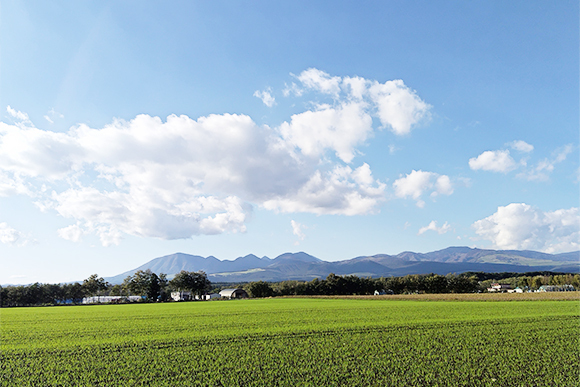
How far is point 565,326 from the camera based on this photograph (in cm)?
2348

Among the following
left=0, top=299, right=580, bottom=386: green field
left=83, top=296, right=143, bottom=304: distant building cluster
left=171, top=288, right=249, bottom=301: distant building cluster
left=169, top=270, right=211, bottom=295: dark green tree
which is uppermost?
left=0, top=299, right=580, bottom=386: green field

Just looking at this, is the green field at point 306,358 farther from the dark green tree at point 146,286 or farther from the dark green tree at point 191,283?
the dark green tree at point 191,283

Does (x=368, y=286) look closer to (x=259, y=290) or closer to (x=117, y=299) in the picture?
(x=259, y=290)

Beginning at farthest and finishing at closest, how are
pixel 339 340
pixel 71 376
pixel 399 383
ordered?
pixel 339 340 < pixel 71 376 < pixel 399 383

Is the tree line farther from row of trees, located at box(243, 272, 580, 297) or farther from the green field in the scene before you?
the green field

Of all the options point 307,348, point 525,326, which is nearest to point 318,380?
point 307,348

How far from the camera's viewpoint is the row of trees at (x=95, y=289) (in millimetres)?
121938

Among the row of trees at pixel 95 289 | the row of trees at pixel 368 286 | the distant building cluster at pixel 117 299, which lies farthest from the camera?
the row of trees at pixel 368 286

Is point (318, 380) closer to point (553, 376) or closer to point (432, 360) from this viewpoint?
point (432, 360)

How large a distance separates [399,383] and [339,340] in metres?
8.03

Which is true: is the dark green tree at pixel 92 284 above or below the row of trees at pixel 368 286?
above

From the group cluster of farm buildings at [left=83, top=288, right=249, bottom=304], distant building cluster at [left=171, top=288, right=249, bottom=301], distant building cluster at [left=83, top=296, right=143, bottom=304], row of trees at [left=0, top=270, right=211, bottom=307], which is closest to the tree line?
row of trees at [left=0, top=270, right=211, bottom=307]

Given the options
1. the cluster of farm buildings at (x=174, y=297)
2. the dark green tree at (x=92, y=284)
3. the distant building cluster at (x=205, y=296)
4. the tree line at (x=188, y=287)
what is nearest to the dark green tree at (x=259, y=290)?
the tree line at (x=188, y=287)

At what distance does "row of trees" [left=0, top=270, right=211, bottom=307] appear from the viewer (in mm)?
121938
